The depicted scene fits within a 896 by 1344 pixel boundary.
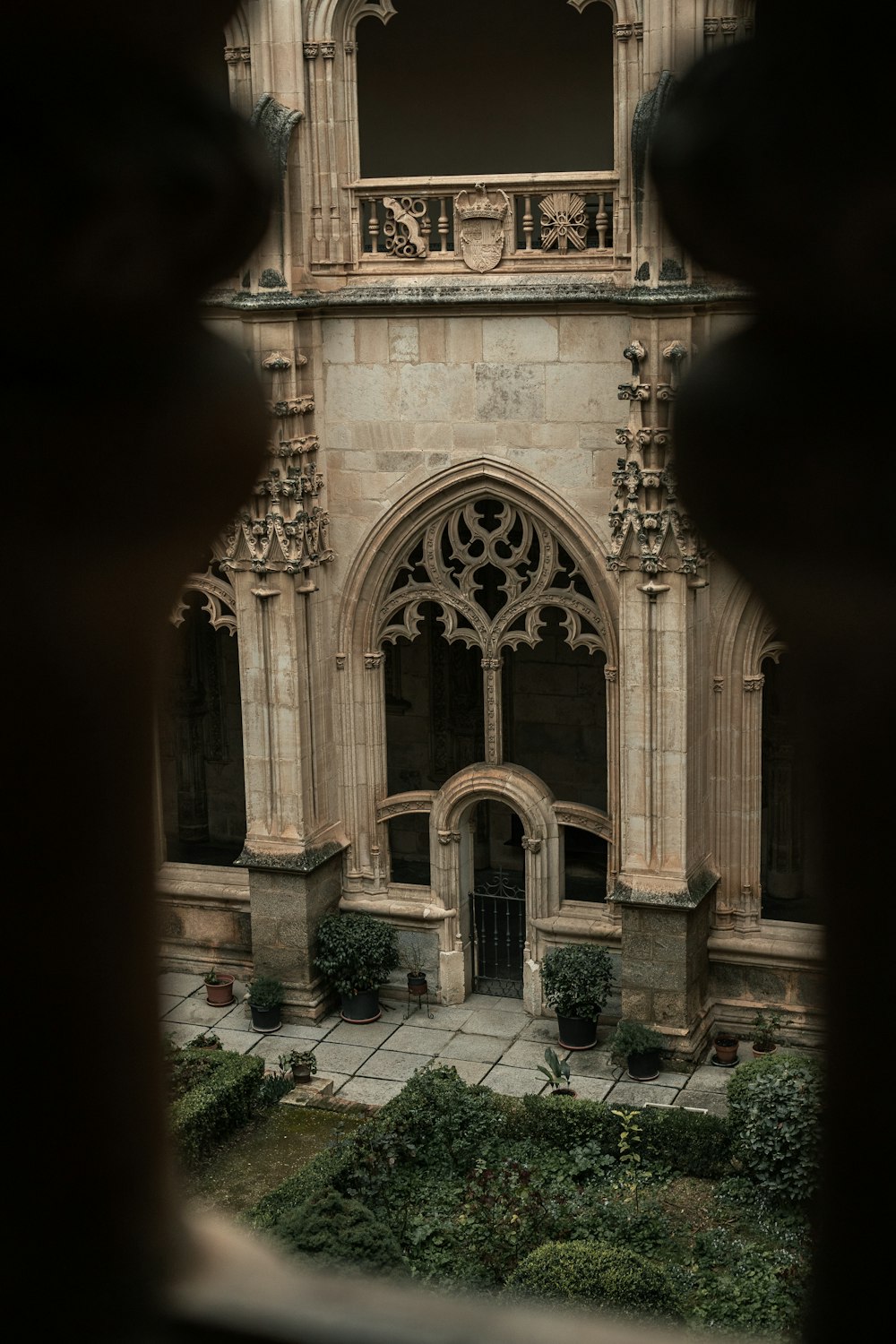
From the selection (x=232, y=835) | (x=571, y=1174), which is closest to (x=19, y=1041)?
(x=571, y=1174)

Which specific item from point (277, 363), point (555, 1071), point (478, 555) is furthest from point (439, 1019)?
point (277, 363)

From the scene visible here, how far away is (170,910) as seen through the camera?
1828 cm

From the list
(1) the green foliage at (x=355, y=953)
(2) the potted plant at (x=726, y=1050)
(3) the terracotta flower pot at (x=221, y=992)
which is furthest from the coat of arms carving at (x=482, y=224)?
(3) the terracotta flower pot at (x=221, y=992)

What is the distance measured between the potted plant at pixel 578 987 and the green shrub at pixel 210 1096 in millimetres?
2663

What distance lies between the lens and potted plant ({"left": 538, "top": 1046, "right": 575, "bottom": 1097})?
48.8 ft

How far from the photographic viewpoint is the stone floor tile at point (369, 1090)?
50.9 ft

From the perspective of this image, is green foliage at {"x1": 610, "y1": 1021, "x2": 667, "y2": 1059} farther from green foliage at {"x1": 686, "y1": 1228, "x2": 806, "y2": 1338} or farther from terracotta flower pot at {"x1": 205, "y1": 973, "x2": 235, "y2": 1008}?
terracotta flower pot at {"x1": 205, "y1": 973, "x2": 235, "y2": 1008}

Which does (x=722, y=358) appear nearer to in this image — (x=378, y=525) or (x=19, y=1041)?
(x=19, y=1041)

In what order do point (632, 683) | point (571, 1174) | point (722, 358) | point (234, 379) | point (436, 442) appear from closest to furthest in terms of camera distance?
point (722, 358), point (234, 379), point (571, 1174), point (632, 683), point (436, 442)

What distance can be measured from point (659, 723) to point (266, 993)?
4617 millimetres

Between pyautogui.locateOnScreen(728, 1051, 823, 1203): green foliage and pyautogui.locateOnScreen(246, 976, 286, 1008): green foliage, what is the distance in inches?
200

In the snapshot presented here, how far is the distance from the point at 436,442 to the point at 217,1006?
5.94m

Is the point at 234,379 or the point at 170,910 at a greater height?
the point at 234,379

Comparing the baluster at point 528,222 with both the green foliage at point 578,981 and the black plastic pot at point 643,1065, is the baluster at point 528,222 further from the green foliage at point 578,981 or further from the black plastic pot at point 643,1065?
the black plastic pot at point 643,1065
